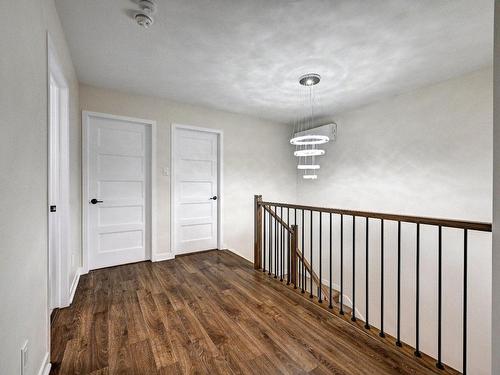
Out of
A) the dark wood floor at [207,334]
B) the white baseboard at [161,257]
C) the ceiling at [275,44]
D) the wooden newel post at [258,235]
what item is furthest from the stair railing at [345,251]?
the ceiling at [275,44]

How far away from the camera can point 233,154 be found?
4.16 metres

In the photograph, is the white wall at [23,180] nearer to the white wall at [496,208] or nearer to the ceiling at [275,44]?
the ceiling at [275,44]

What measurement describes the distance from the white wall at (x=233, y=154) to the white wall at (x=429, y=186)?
4.18 feet

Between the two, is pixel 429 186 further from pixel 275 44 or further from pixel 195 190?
pixel 195 190

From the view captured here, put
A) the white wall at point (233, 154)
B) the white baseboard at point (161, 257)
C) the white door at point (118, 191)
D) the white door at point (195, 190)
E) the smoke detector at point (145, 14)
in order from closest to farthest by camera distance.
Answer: the smoke detector at point (145, 14) < the white door at point (118, 191) < the white wall at point (233, 154) < the white baseboard at point (161, 257) < the white door at point (195, 190)

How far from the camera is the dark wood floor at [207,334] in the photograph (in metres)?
1.46

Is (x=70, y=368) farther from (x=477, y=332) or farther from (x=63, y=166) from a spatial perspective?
(x=477, y=332)

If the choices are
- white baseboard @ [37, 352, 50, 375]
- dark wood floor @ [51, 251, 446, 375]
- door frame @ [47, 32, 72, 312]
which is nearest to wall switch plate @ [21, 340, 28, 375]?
white baseboard @ [37, 352, 50, 375]

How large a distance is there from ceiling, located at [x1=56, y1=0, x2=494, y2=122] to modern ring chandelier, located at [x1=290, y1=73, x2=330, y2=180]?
12 cm

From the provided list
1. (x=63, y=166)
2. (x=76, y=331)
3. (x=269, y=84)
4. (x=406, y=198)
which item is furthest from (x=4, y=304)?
(x=406, y=198)

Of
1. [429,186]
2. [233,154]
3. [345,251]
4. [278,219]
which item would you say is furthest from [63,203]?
[429,186]

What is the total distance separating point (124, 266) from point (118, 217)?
2.20 feet

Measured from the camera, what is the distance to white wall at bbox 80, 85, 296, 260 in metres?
3.27

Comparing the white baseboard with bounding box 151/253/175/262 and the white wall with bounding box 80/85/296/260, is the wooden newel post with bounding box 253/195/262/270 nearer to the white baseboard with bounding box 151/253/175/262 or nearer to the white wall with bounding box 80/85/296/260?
the white wall with bounding box 80/85/296/260
